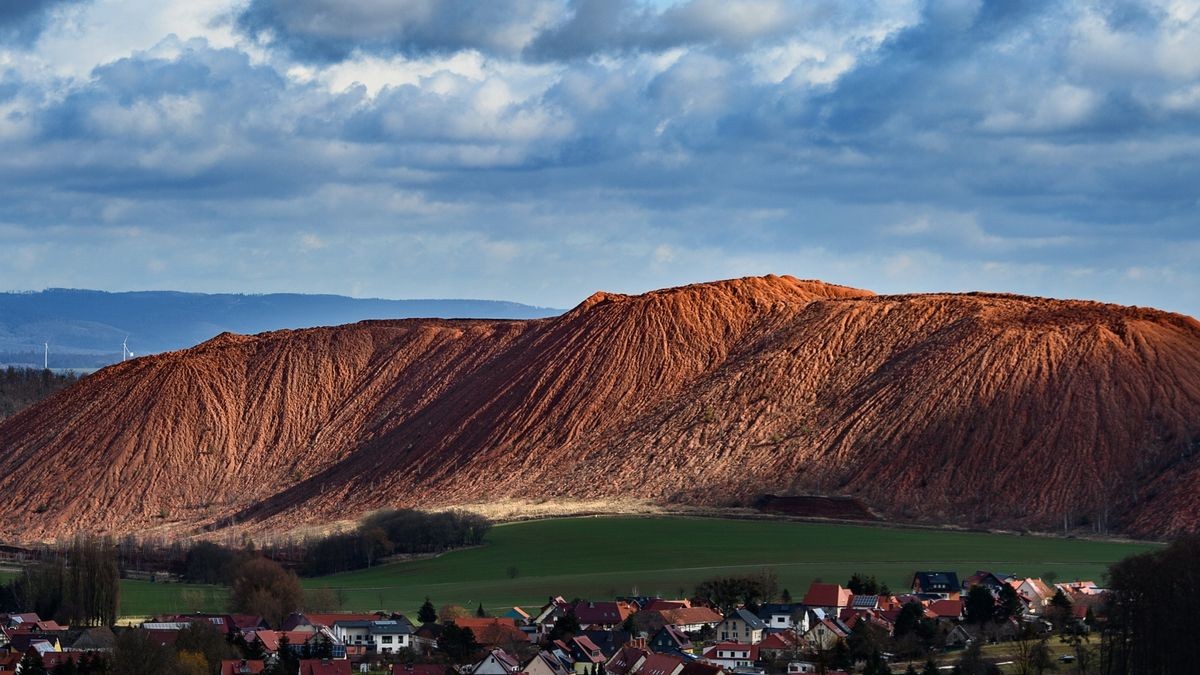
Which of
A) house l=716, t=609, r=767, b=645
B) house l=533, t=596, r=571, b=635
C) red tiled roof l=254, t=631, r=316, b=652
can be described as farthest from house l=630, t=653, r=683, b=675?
red tiled roof l=254, t=631, r=316, b=652

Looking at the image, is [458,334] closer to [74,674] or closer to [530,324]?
[530,324]

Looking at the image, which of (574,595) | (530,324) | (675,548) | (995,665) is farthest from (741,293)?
(995,665)

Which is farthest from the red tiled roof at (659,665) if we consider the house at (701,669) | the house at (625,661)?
the house at (625,661)

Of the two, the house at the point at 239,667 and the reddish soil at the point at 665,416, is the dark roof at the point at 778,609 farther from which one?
the reddish soil at the point at 665,416

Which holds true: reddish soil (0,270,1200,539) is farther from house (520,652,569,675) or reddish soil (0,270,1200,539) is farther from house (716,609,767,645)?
house (520,652,569,675)

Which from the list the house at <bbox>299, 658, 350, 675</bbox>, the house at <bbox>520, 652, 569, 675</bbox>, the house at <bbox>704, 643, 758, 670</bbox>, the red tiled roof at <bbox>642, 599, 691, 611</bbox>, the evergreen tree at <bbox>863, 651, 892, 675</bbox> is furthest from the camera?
the red tiled roof at <bbox>642, 599, 691, 611</bbox>

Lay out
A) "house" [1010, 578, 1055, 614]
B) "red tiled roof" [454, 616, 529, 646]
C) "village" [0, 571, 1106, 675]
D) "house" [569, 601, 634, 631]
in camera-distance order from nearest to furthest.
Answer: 1. "village" [0, 571, 1106, 675]
2. "red tiled roof" [454, 616, 529, 646]
3. "house" [569, 601, 634, 631]
4. "house" [1010, 578, 1055, 614]
